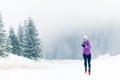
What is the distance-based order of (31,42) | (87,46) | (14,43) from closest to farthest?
(87,46) < (31,42) < (14,43)

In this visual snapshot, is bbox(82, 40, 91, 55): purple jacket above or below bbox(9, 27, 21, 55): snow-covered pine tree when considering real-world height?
below

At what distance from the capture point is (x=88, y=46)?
72.4ft

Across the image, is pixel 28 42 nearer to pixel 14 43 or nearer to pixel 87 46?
pixel 14 43

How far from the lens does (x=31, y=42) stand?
2502 inches

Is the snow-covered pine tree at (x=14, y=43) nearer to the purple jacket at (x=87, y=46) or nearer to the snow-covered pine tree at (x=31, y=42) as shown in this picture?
the snow-covered pine tree at (x=31, y=42)

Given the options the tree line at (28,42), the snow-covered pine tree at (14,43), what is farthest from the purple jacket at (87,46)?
the snow-covered pine tree at (14,43)

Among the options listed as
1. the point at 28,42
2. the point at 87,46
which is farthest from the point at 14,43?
the point at 87,46

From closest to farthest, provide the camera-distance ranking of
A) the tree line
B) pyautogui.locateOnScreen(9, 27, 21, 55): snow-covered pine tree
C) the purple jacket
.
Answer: the purple jacket
the tree line
pyautogui.locateOnScreen(9, 27, 21, 55): snow-covered pine tree

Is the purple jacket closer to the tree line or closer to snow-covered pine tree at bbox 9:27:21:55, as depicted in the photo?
the tree line

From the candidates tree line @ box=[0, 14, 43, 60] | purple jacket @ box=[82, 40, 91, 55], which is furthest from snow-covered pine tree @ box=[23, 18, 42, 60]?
purple jacket @ box=[82, 40, 91, 55]

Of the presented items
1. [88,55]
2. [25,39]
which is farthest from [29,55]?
[88,55]

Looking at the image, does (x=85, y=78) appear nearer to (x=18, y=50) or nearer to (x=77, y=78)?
(x=77, y=78)

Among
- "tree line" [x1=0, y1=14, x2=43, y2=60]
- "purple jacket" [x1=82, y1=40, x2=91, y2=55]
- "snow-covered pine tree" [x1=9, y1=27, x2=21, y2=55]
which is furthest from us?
"snow-covered pine tree" [x1=9, y1=27, x2=21, y2=55]

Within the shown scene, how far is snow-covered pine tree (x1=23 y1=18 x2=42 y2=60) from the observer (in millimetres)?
61131
